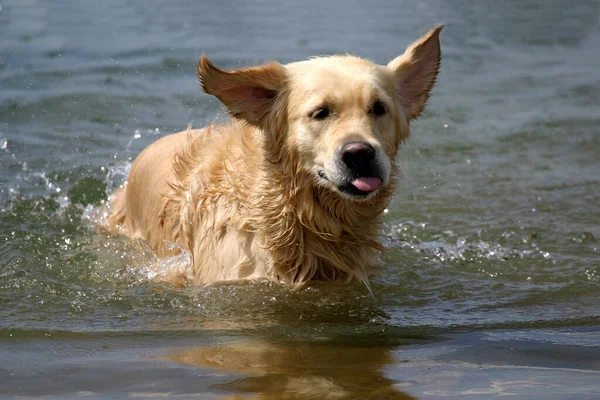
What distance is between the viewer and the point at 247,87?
5266 millimetres

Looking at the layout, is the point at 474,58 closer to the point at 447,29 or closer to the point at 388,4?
the point at 447,29

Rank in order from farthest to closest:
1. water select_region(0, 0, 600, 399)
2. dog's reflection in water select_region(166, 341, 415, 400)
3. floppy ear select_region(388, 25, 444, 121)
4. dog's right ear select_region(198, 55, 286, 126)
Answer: floppy ear select_region(388, 25, 444, 121) < dog's right ear select_region(198, 55, 286, 126) < water select_region(0, 0, 600, 399) < dog's reflection in water select_region(166, 341, 415, 400)

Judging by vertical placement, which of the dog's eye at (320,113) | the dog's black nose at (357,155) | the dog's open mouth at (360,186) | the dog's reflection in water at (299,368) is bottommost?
the dog's reflection in water at (299,368)

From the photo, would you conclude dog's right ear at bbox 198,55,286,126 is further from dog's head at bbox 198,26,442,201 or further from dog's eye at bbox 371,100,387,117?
dog's eye at bbox 371,100,387,117

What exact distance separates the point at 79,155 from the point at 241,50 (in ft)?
13.1

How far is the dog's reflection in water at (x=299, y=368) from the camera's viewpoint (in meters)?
3.72

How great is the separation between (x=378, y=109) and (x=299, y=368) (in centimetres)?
167

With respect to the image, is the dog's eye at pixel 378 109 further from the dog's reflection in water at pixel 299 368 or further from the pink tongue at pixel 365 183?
the dog's reflection in water at pixel 299 368

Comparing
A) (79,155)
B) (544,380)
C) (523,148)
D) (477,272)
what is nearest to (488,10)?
(523,148)

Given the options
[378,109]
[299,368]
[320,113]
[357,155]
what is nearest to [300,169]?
[320,113]

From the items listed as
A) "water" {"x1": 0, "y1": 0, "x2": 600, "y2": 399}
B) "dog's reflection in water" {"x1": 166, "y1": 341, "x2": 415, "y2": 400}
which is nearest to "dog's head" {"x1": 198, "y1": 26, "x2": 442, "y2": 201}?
"water" {"x1": 0, "y1": 0, "x2": 600, "y2": 399}

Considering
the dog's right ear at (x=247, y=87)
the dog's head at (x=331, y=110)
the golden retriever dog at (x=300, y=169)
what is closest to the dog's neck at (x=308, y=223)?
the golden retriever dog at (x=300, y=169)

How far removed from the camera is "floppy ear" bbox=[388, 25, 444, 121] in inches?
218

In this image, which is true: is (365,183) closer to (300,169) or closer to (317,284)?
(300,169)
